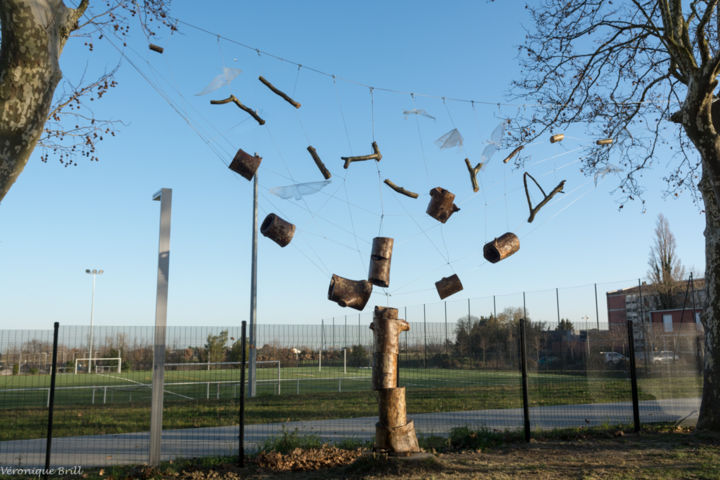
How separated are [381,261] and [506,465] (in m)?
2.97

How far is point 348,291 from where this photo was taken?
226 inches

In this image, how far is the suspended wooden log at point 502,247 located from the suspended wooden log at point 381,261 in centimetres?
110

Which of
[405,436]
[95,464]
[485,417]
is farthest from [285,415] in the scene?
[405,436]

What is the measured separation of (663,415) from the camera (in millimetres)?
10961

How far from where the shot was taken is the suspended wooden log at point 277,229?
18.1ft

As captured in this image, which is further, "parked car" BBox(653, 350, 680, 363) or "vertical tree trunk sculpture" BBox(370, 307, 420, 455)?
"parked car" BBox(653, 350, 680, 363)

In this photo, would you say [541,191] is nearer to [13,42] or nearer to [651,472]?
[651,472]

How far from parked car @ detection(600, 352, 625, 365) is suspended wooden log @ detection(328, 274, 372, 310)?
18.8 metres

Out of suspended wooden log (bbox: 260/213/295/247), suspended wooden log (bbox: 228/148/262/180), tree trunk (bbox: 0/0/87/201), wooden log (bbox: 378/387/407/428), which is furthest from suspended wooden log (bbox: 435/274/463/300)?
tree trunk (bbox: 0/0/87/201)

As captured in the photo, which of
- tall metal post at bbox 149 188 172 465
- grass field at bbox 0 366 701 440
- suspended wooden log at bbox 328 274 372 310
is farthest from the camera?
grass field at bbox 0 366 701 440

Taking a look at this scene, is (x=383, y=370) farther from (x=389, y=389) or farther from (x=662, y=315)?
(x=662, y=315)

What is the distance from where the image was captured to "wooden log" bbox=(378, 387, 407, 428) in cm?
654

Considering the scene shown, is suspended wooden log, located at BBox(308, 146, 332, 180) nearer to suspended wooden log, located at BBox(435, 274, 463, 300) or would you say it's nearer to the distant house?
suspended wooden log, located at BBox(435, 274, 463, 300)

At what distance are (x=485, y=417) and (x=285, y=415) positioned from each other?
165 inches
